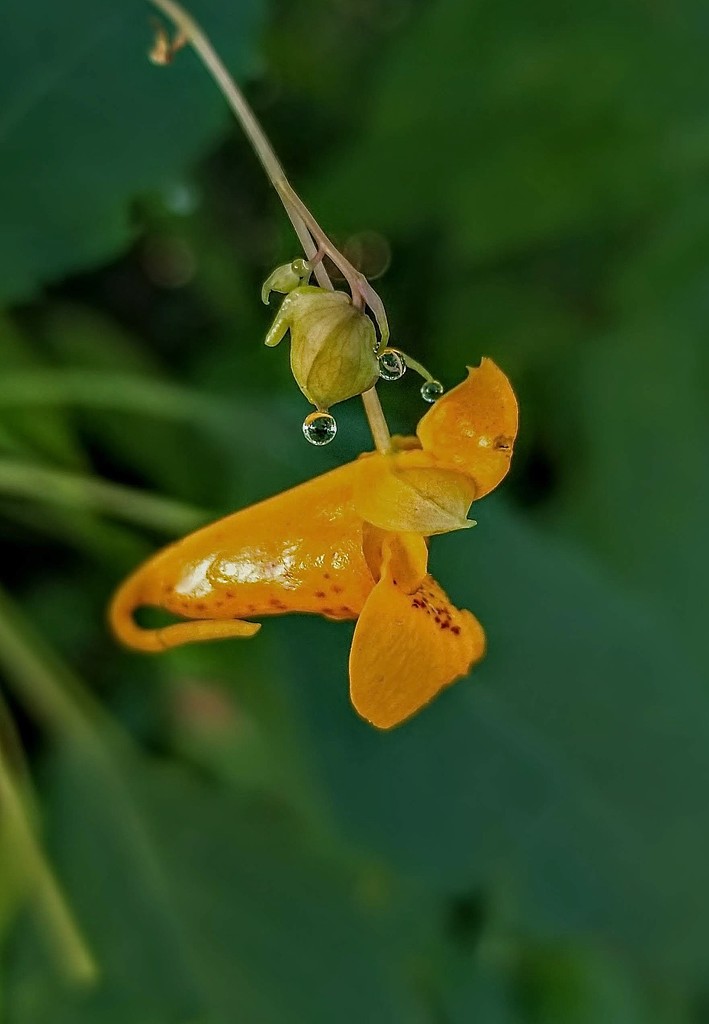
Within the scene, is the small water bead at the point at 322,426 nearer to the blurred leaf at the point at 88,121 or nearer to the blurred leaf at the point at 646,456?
the blurred leaf at the point at 88,121

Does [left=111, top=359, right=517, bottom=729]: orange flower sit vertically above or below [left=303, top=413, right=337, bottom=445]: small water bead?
below

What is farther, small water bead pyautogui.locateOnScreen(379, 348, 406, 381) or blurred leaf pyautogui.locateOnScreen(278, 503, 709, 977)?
blurred leaf pyautogui.locateOnScreen(278, 503, 709, 977)

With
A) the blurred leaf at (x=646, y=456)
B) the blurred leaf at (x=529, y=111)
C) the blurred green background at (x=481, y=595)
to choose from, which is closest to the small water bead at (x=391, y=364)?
the blurred green background at (x=481, y=595)

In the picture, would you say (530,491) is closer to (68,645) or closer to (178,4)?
(68,645)

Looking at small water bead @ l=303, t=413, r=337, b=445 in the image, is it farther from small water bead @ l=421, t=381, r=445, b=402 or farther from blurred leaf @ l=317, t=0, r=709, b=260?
blurred leaf @ l=317, t=0, r=709, b=260

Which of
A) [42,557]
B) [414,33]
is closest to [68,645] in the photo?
[42,557]

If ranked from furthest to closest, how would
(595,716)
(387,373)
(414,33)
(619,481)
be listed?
(619,481), (414,33), (595,716), (387,373)

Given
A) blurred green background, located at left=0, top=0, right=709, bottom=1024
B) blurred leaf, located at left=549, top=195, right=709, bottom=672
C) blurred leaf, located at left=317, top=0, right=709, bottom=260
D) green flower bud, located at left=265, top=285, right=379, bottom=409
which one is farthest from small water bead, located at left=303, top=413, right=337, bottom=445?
blurred leaf, located at left=549, top=195, right=709, bottom=672

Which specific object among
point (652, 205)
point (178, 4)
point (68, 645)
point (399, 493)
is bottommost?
point (399, 493)
